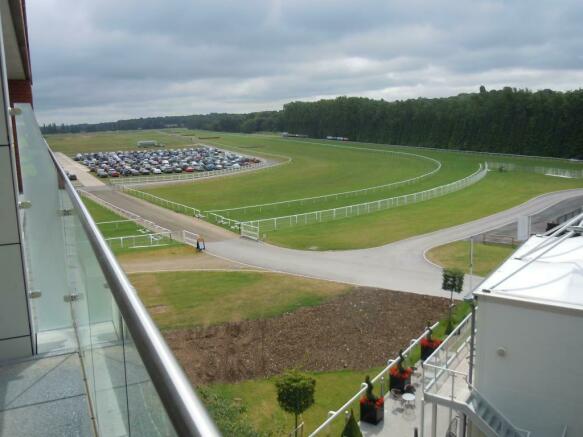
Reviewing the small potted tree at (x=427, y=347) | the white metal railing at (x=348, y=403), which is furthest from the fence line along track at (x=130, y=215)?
the small potted tree at (x=427, y=347)

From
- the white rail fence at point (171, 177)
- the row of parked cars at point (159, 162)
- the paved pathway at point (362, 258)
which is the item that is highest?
the row of parked cars at point (159, 162)

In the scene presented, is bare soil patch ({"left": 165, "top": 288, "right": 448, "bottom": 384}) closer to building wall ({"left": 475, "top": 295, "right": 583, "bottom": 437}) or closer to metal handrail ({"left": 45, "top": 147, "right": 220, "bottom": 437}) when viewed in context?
building wall ({"left": 475, "top": 295, "right": 583, "bottom": 437})

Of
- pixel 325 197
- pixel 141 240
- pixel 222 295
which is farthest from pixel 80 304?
pixel 325 197

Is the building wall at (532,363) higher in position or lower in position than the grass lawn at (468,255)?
higher

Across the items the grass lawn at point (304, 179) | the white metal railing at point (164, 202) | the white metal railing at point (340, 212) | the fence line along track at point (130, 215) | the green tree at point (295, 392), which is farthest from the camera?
the grass lawn at point (304, 179)

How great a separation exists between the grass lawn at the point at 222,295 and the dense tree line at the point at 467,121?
69736mm

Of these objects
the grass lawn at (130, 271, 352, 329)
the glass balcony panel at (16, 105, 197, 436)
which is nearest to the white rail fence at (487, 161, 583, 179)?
the grass lawn at (130, 271, 352, 329)

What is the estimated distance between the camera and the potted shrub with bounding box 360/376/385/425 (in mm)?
10469

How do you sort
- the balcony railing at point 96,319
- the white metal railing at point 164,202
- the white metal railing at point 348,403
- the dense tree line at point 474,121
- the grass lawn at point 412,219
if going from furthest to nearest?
the dense tree line at point 474,121 < the white metal railing at point 164,202 < the grass lawn at point 412,219 < the white metal railing at point 348,403 < the balcony railing at point 96,319

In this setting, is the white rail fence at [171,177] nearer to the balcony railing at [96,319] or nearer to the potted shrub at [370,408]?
the potted shrub at [370,408]

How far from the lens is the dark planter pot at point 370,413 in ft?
34.4

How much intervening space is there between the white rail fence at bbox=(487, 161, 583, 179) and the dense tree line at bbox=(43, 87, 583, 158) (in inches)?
701

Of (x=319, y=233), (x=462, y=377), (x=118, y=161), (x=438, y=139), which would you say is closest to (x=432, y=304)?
(x=462, y=377)

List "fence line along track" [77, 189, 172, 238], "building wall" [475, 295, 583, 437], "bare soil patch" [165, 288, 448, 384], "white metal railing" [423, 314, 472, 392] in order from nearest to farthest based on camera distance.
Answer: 1. "building wall" [475, 295, 583, 437]
2. "white metal railing" [423, 314, 472, 392]
3. "bare soil patch" [165, 288, 448, 384]
4. "fence line along track" [77, 189, 172, 238]
